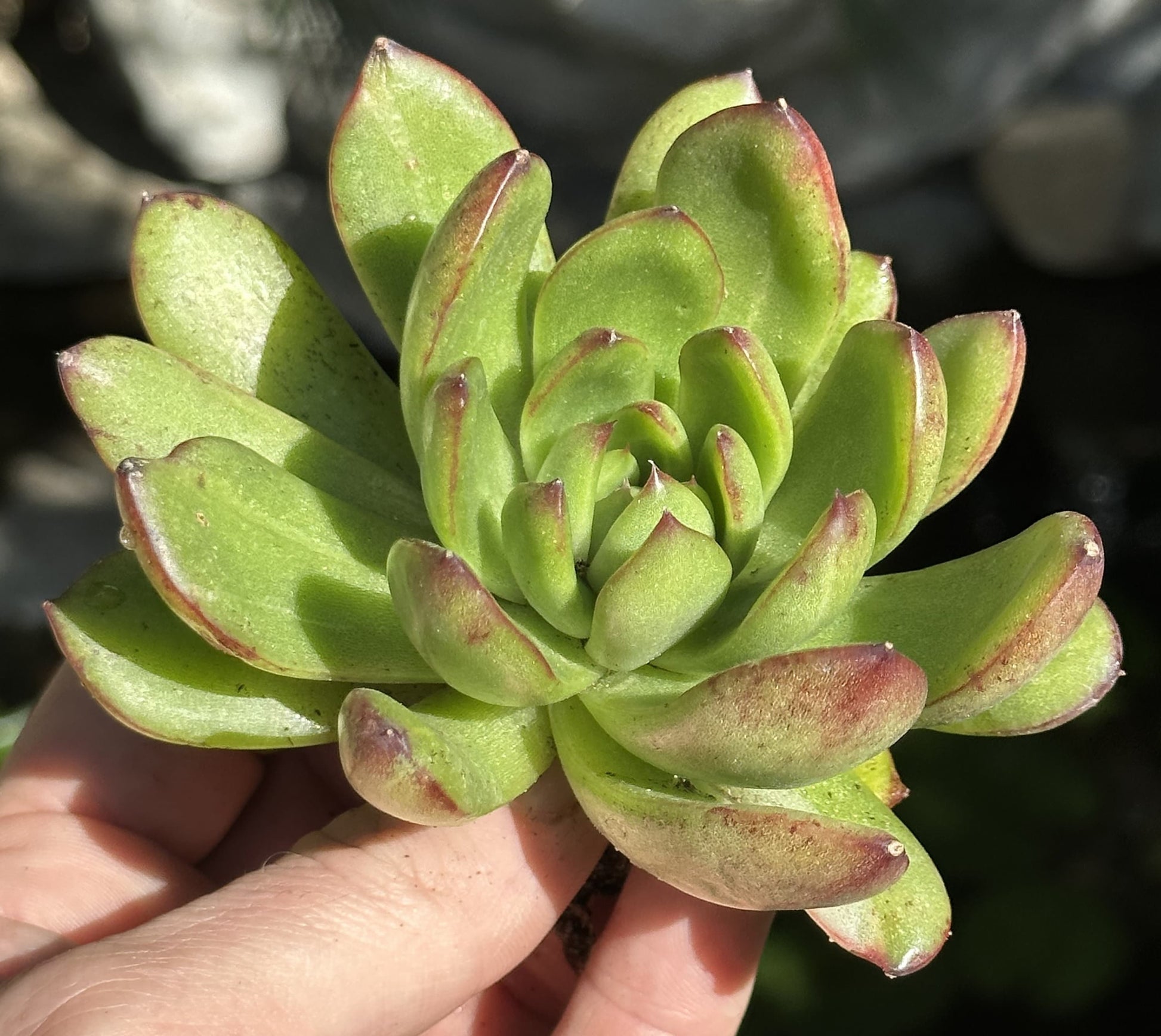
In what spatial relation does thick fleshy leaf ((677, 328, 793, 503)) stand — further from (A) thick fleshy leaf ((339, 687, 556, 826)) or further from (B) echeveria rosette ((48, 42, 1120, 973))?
(A) thick fleshy leaf ((339, 687, 556, 826))

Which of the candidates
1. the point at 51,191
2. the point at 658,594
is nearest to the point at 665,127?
the point at 658,594

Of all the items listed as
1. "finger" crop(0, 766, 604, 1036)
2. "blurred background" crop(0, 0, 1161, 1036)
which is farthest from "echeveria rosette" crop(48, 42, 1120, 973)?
Answer: "blurred background" crop(0, 0, 1161, 1036)

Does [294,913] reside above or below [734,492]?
below

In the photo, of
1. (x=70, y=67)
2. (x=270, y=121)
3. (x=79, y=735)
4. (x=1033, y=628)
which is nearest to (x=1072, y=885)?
(x=1033, y=628)

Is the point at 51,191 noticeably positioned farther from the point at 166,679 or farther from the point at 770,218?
the point at 770,218

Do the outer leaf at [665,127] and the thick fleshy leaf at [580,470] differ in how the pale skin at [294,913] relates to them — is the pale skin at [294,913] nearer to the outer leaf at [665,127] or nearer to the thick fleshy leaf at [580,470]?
the thick fleshy leaf at [580,470]

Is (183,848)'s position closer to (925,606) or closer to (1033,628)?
(925,606)
